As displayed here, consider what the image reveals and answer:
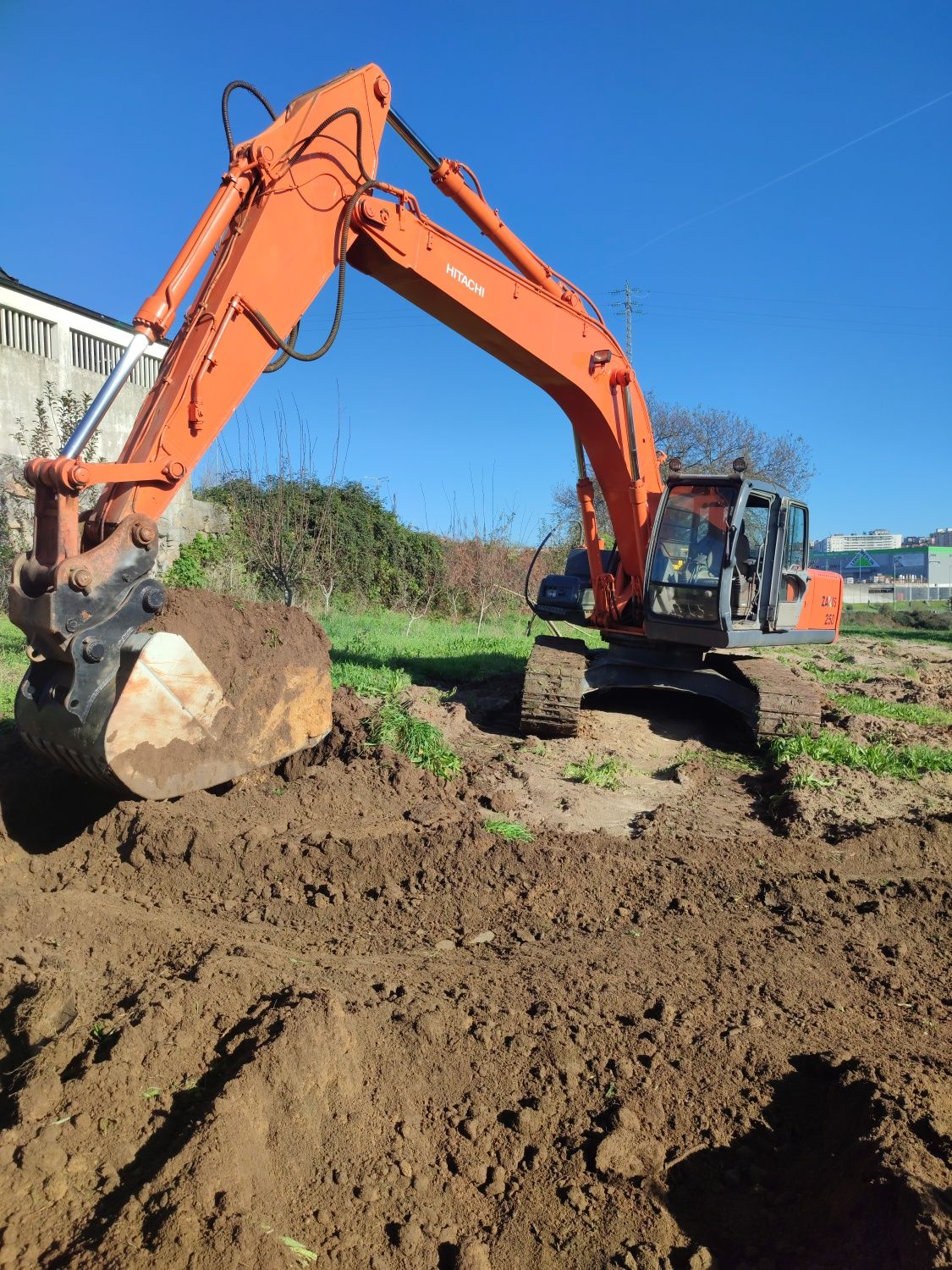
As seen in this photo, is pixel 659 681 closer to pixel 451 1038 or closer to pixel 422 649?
pixel 422 649

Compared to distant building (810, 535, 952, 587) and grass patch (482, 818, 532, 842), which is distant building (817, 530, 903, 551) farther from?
grass patch (482, 818, 532, 842)

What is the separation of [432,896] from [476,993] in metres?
1.16

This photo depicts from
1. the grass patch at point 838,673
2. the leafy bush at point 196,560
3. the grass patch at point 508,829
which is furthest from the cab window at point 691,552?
the leafy bush at point 196,560

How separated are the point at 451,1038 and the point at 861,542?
94.2m

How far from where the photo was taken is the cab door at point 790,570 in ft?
27.2

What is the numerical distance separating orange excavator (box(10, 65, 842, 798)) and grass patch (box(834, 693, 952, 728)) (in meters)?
1.60

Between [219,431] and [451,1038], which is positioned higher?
[219,431]

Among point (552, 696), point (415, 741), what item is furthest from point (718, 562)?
point (415, 741)

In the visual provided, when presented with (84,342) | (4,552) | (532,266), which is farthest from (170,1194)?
(84,342)

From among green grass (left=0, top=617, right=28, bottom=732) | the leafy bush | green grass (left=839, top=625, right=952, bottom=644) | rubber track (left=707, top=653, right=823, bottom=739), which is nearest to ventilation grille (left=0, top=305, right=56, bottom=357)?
the leafy bush

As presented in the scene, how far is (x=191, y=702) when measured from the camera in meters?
4.64

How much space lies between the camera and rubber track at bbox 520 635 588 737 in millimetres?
8180

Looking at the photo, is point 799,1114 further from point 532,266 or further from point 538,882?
point 532,266

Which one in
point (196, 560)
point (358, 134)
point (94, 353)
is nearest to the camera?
point (358, 134)
